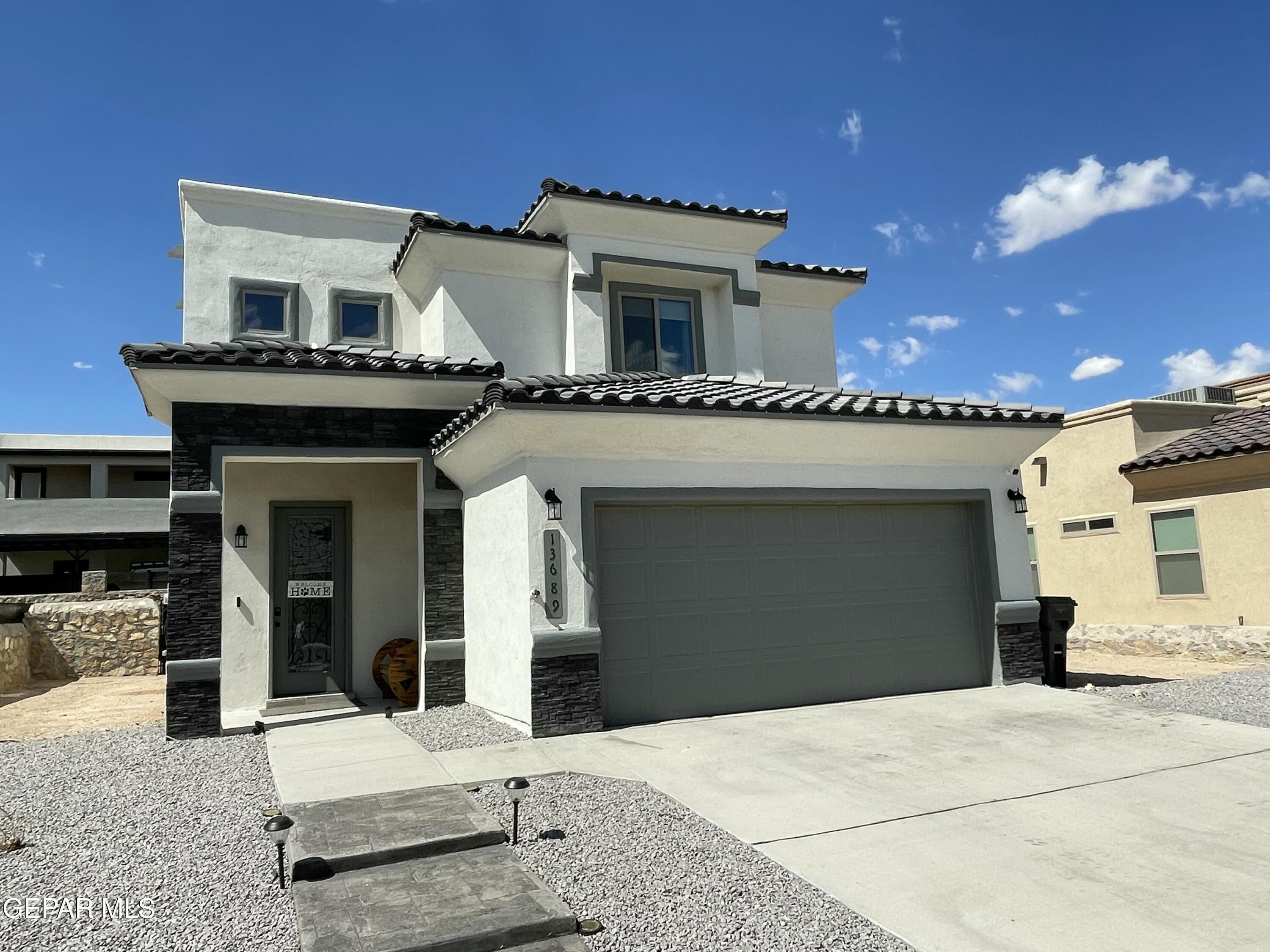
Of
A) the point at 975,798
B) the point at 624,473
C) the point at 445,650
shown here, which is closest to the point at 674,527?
the point at 624,473

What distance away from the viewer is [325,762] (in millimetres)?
7664

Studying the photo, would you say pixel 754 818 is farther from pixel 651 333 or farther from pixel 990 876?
pixel 651 333

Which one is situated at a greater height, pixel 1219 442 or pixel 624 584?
pixel 1219 442

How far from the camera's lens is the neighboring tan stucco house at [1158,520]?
569 inches

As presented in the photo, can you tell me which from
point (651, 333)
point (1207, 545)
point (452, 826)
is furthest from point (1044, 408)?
point (452, 826)

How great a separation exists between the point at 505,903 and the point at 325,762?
4.02 m

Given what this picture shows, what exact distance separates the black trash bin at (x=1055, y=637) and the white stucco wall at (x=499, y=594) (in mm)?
6950

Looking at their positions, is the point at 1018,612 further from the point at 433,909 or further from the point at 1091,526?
the point at 433,909

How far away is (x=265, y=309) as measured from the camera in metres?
12.7

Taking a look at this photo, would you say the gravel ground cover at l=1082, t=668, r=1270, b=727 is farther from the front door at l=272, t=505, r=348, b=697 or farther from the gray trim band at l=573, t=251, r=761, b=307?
the front door at l=272, t=505, r=348, b=697

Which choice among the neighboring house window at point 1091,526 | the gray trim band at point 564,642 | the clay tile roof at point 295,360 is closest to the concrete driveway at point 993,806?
the gray trim band at point 564,642

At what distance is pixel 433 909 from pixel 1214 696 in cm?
990

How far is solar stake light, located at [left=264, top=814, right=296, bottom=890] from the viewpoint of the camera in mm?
4617

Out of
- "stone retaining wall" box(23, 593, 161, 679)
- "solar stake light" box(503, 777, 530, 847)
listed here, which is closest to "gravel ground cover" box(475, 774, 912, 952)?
"solar stake light" box(503, 777, 530, 847)
